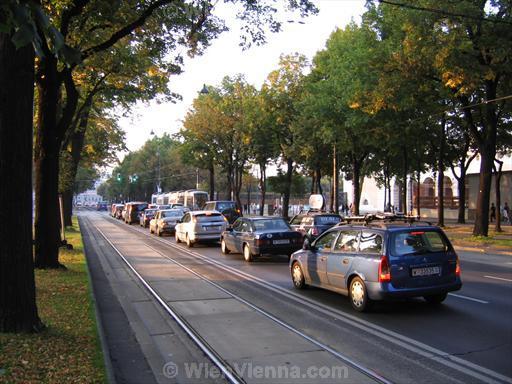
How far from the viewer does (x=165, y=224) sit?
2962 cm

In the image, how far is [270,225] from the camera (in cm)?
1686

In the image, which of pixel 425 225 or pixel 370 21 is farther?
pixel 370 21

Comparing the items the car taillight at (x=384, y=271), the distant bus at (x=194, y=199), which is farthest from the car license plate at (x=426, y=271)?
the distant bus at (x=194, y=199)

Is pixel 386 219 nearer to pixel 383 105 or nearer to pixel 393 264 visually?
pixel 393 264

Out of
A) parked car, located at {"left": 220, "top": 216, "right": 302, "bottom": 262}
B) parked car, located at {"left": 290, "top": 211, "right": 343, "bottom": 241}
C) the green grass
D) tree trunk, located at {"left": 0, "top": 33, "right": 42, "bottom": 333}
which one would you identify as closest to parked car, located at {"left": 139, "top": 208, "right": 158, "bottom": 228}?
parked car, located at {"left": 290, "top": 211, "right": 343, "bottom": 241}

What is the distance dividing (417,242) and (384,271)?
0.89 m

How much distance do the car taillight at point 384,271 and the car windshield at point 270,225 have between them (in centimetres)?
852

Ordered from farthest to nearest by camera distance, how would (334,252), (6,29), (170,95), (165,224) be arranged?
(165,224) < (170,95) < (334,252) < (6,29)

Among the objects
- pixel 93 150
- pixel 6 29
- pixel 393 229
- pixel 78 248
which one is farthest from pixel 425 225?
pixel 93 150

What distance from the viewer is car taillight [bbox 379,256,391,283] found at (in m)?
8.14

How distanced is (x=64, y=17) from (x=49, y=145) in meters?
3.21

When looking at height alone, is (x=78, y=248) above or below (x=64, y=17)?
below

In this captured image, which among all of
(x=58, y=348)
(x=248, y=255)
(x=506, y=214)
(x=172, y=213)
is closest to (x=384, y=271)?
(x=58, y=348)

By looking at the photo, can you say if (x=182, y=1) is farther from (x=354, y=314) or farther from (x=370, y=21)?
(x=370, y=21)
